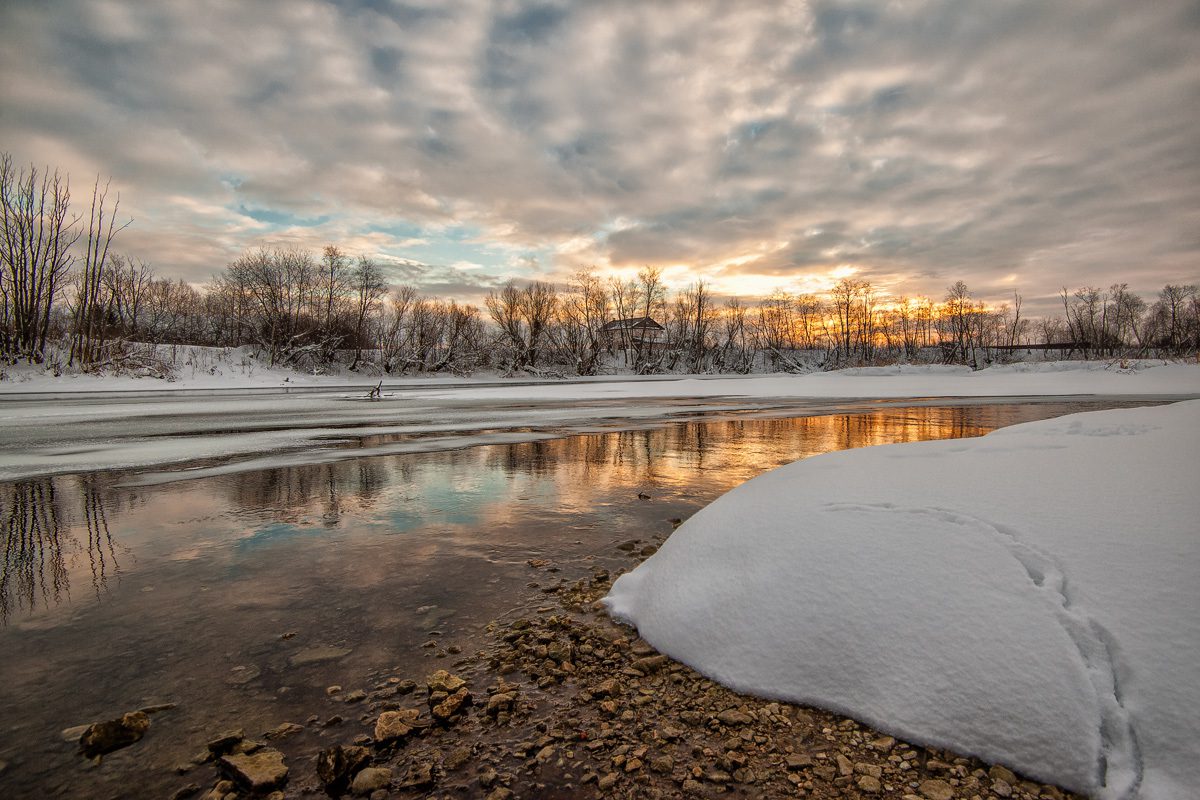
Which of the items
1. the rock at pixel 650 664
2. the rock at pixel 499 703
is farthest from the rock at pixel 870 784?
the rock at pixel 499 703

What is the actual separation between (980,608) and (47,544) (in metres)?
6.22

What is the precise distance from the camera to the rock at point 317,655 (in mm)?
2473

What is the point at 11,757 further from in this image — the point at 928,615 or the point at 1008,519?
the point at 1008,519

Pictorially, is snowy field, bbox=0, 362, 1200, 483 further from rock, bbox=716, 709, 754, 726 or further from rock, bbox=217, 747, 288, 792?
rock, bbox=716, 709, 754, 726

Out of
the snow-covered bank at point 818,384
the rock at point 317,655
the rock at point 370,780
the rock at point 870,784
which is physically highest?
the snow-covered bank at point 818,384

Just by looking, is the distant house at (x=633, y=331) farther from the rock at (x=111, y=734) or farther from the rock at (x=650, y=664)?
the rock at (x=111, y=734)

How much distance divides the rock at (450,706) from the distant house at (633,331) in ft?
182

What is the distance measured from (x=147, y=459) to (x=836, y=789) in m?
9.65

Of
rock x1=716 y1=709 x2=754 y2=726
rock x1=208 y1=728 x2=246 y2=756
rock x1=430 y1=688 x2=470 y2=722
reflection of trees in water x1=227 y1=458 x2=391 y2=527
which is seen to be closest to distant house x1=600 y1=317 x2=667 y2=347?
reflection of trees in water x1=227 y1=458 x2=391 y2=527

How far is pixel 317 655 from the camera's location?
253 cm

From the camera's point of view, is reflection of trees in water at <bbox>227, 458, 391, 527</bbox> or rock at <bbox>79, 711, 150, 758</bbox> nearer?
rock at <bbox>79, 711, 150, 758</bbox>

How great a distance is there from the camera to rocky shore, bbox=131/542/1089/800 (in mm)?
1685

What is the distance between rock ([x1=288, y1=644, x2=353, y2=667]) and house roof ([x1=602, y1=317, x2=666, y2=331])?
187 feet

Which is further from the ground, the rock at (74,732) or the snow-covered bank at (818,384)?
the snow-covered bank at (818,384)
